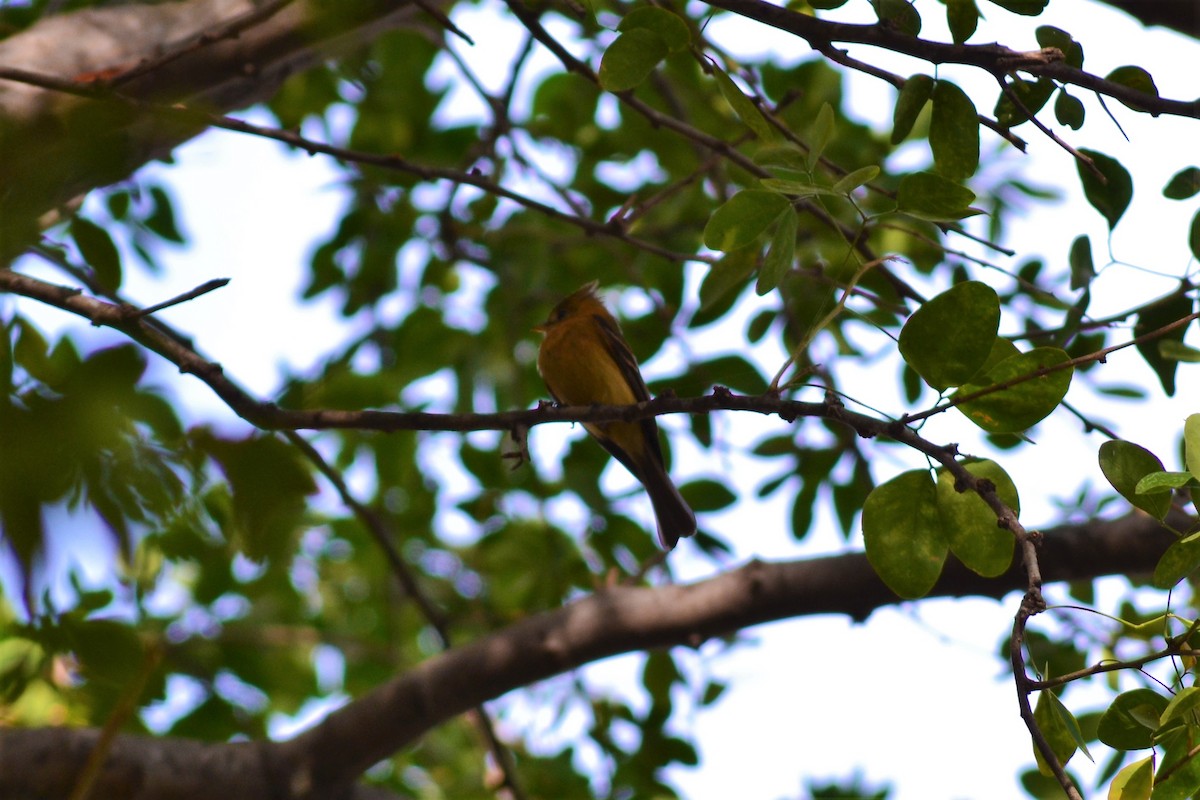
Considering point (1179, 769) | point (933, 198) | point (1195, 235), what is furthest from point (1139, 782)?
point (1195, 235)

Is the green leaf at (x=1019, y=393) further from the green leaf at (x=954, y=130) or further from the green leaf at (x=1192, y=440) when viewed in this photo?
the green leaf at (x=954, y=130)

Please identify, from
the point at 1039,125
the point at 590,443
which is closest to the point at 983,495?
the point at 1039,125

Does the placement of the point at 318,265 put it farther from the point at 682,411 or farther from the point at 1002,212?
the point at 682,411

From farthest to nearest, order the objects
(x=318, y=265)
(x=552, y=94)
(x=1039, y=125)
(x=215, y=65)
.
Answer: (x=318, y=265), (x=552, y=94), (x=215, y=65), (x=1039, y=125)

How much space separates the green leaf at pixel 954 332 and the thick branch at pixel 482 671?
6.02 ft

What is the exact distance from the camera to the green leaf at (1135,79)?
2.40 meters

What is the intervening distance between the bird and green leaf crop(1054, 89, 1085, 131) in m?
2.67

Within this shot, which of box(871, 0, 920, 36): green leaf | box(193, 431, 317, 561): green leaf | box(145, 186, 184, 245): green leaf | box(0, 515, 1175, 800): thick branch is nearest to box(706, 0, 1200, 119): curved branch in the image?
box(871, 0, 920, 36): green leaf

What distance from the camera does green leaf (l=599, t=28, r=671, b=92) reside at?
249 centimetres

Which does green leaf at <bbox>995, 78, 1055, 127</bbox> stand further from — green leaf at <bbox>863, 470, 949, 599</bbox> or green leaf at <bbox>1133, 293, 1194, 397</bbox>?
green leaf at <bbox>863, 470, 949, 599</bbox>

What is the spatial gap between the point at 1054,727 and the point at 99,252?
273 cm

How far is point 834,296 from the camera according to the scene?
3.67 metres

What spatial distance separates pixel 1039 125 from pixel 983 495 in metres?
0.86

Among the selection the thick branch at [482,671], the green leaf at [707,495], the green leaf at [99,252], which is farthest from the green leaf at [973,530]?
the green leaf at [707,495]
